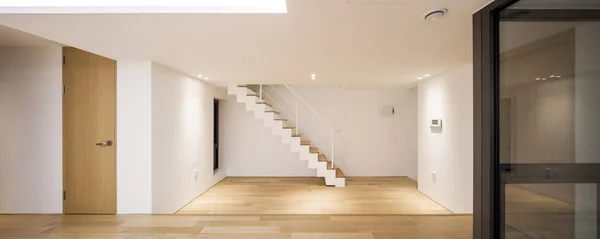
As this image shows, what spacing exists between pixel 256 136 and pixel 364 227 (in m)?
4.55

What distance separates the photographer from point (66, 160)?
344 cm

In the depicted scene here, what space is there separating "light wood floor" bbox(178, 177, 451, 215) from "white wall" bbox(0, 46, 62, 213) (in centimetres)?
163

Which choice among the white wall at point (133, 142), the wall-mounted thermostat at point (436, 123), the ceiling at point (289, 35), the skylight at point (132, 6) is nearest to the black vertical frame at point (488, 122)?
the ceiling at point (289, 35)

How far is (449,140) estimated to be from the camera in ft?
14.1

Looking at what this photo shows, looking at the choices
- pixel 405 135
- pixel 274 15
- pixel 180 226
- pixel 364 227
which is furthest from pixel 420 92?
pixel 180 226

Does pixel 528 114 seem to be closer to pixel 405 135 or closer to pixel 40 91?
pixel 40 91

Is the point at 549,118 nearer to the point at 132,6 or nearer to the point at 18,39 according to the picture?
the point at 132,6

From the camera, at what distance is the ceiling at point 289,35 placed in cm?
203

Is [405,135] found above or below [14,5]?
below

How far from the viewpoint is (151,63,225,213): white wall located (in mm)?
3598

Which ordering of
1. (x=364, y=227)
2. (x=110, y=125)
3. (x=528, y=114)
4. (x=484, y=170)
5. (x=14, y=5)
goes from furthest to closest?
(x=110, y=125) < (x=364, y=227) < (x=14, y=5) < (x=484, y=170) < (x=528, y=114)

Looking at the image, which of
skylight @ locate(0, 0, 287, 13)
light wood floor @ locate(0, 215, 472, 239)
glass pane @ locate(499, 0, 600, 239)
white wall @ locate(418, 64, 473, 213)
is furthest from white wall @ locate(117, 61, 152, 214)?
white wall @ locate(418, 64, 473, 213)

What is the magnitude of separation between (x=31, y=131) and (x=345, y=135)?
18.1 ft

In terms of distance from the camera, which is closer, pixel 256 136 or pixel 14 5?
pixel 14 5
